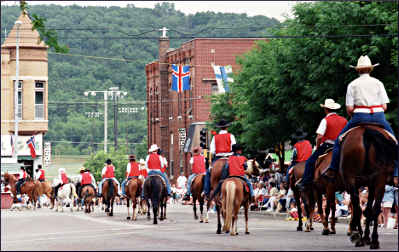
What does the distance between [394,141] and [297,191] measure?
27.2 feet

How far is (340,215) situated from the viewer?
29766 millimetres

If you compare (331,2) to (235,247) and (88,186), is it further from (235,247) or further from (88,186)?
(235,247)

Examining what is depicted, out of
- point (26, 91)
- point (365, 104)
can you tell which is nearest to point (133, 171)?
point (365, 104)

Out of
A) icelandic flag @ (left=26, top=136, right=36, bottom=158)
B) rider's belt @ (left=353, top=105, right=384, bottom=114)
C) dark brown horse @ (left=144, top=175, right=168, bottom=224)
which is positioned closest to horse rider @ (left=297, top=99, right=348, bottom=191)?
rider's belt @ (left=353, top=105, right=384, bottom=114)

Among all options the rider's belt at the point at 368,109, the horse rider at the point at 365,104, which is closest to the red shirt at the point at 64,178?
the horse rider at the point at 365,104

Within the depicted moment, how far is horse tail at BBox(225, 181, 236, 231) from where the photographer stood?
Answer: 20859 millimetres

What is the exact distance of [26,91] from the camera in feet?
251

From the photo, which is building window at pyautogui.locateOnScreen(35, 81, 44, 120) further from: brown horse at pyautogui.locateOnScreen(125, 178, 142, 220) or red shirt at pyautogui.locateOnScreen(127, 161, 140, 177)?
brown horse at pyautogui.locateOnScreen(125, 178, 142, 220)

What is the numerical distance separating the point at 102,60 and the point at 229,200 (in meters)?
96.9

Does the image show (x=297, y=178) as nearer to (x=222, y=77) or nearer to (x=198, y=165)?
(x=198, y=165)

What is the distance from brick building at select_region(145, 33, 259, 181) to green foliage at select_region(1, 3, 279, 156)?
1656 mm

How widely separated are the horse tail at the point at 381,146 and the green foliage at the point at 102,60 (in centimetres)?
4725

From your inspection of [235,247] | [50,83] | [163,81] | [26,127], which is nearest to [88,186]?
[235,247]

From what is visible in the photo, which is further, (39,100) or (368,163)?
(39,100)
